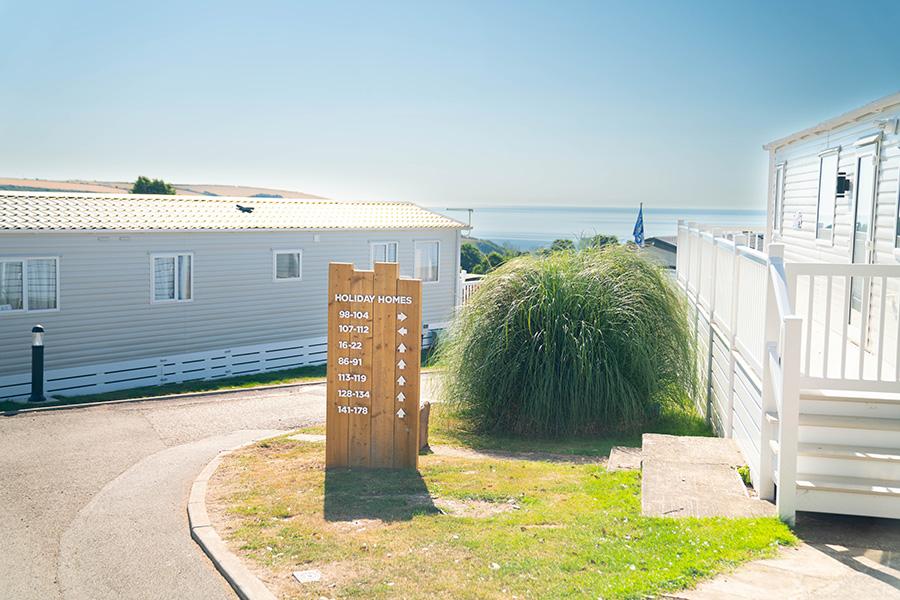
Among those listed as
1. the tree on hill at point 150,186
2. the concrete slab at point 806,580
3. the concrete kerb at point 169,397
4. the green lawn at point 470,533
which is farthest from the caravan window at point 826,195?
the tree on hill at point 150,186

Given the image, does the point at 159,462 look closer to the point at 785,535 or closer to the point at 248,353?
the point at 785,535

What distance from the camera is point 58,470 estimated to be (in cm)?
913

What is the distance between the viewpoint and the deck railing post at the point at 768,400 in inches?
252

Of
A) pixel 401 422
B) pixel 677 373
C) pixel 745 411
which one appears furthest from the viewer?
pixel 677 373

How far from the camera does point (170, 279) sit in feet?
59.8

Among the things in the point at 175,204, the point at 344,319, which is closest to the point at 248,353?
the point at 175,204

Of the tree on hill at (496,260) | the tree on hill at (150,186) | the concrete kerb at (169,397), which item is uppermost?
the tree on hill at (150,186)

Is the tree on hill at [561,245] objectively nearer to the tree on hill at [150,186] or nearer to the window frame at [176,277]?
the window frame at [176,277]

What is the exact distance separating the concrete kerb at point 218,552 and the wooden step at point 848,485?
3.50 meters

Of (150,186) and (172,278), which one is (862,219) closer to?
(172,278)

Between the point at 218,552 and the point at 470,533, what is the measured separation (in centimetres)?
176

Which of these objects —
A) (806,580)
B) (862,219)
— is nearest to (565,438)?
(862,219)

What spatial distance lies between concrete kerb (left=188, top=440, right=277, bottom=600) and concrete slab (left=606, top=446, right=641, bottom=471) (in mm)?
3614

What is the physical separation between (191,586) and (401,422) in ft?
9.90
